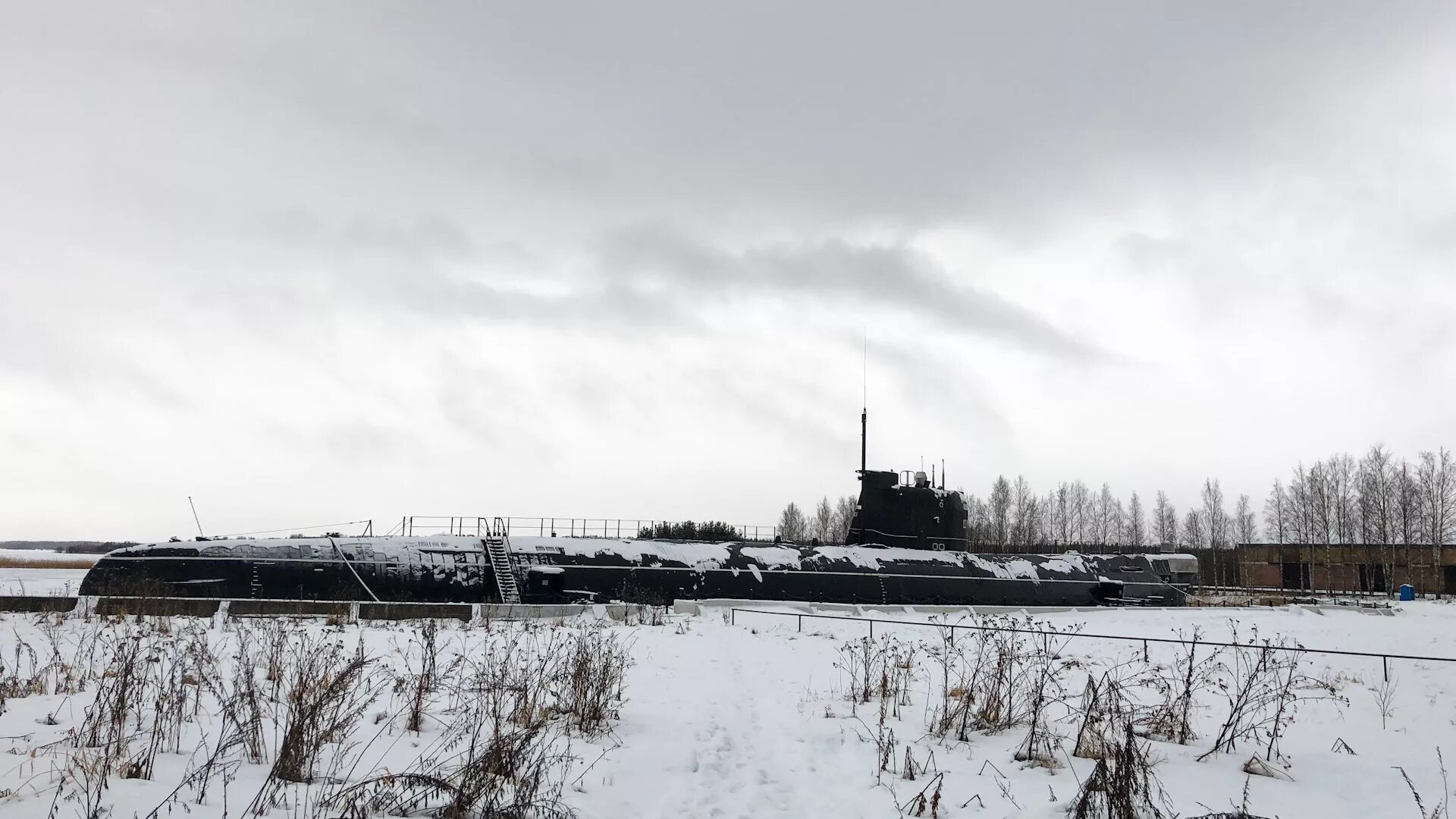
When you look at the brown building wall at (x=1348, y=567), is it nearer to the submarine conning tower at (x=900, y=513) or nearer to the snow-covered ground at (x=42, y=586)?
the submarine conning tower at (x=900, y=513)

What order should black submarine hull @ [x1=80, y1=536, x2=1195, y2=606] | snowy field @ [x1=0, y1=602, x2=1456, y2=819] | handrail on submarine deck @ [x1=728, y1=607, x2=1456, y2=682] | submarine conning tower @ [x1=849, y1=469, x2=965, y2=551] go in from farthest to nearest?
submarine conning tower @ [x1=849, y1=469, x2=965, y2=551], black submarine hull @ [x1=80, y1=536, x2=1195, y2=606], handrail on submarine deck @ [x1=728, y1=607, x2=1456, y2=682], snowy field @ [x1=0, y1=602, x2=1456, y2=819]

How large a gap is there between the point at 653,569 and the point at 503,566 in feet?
13.3

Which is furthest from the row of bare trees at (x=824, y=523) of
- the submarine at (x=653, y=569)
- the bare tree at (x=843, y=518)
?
the submarine at (x=653, y=569)

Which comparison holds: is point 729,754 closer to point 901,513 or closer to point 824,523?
point 901,513

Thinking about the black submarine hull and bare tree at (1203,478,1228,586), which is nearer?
the black submarine hull

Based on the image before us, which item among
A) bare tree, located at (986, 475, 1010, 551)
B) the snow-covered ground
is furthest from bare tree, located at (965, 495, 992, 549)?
the snow-covered ground

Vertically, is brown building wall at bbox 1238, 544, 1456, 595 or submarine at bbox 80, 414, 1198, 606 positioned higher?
submarine at bbox 80, 414, 1198, 606

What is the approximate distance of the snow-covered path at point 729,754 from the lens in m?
5.83

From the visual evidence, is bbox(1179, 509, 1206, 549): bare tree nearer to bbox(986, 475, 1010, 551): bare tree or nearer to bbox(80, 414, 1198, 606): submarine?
bbox(986, 475, 1010, 551): bare tree

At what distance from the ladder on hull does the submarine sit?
0.04 meters

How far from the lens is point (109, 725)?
6.00m

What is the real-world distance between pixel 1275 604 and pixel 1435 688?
3015 cm

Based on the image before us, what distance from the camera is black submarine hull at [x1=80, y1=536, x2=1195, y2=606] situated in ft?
68.2

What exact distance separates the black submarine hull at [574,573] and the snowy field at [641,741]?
9.49 meters
